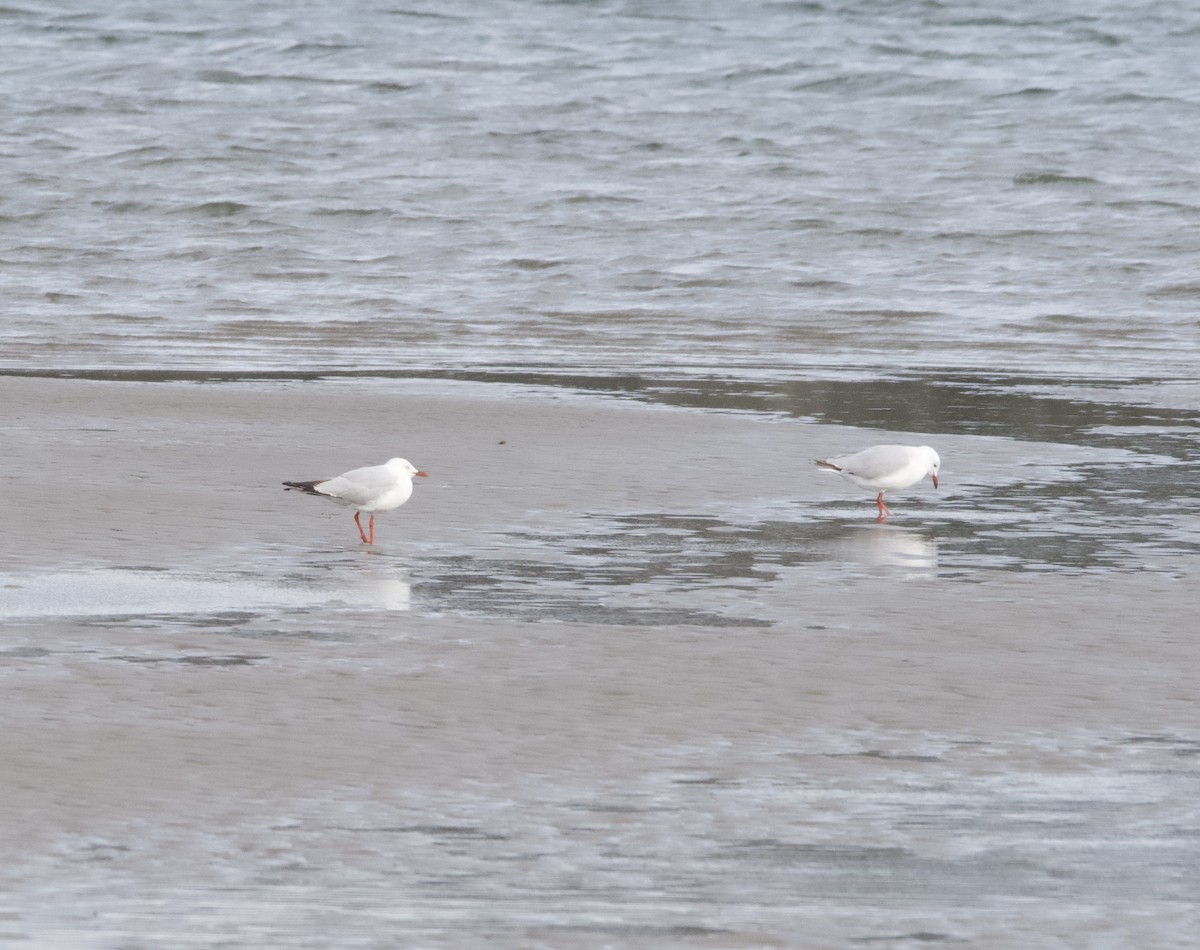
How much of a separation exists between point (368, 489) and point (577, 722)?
2.82m

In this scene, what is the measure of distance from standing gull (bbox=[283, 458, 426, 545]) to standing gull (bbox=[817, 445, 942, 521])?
1.93 m

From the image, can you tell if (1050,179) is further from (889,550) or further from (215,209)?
(889,550)

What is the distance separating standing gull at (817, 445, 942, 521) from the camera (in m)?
8.74

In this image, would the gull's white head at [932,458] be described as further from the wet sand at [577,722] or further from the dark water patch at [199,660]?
the dark water patch at [199,660]

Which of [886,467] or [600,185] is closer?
[886,467]

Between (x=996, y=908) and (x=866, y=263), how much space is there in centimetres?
1869

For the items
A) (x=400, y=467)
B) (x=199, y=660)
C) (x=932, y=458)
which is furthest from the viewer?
(x=932, y=458)

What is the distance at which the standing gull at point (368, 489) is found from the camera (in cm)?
804

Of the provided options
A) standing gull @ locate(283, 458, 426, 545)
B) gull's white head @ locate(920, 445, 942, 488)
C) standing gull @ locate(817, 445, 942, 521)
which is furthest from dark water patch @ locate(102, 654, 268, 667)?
gull's white head @ locate(920, 445, 942, 488)

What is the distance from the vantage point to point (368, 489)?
8023 mm

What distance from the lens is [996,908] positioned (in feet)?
13.2

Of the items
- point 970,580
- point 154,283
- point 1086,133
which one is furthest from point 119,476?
point 1086,133

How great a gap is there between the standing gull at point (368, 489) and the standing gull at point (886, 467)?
1.93 metres

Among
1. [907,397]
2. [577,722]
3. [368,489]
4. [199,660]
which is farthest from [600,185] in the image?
[577,722]
